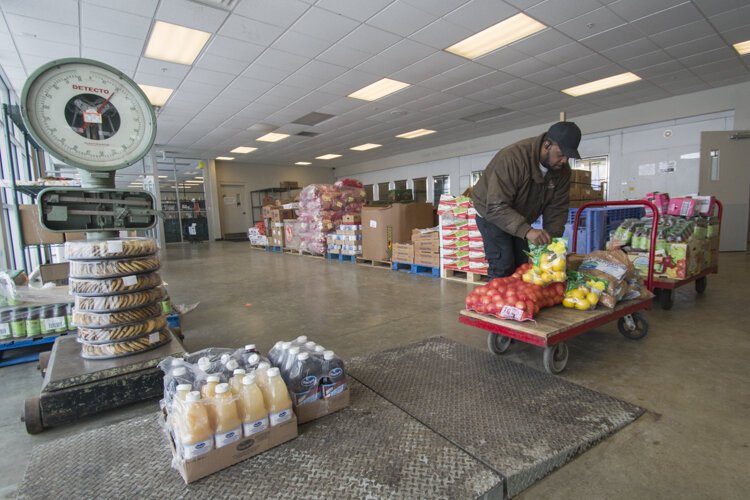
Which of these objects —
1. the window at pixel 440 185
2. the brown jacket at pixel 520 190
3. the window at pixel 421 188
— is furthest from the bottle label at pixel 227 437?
the window at pixel 421 188

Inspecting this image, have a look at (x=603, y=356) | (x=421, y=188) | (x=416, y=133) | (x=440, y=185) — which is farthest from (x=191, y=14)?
(x=421, y=188)

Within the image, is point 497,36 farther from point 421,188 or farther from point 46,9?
point 421,188

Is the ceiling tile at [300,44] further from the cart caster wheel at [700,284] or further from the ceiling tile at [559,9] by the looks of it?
the cart caster wheel at [700,284]

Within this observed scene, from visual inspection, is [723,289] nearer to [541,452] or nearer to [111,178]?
[541,452]

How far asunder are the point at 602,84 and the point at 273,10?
255 inches

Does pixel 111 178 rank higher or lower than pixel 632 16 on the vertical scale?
lower

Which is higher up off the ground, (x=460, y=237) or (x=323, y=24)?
(x=323, y=24)

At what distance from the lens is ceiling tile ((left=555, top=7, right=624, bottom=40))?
440cm

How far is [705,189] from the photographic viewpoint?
23.1ft

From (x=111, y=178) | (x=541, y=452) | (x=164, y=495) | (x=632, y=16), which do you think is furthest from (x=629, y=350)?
(x=632, y=16)

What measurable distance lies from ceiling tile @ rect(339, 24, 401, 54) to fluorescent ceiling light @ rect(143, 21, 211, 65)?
1877 mm

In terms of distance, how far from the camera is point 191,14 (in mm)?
4125

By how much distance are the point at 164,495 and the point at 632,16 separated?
6324 millimetres

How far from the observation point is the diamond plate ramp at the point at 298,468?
943 mm
